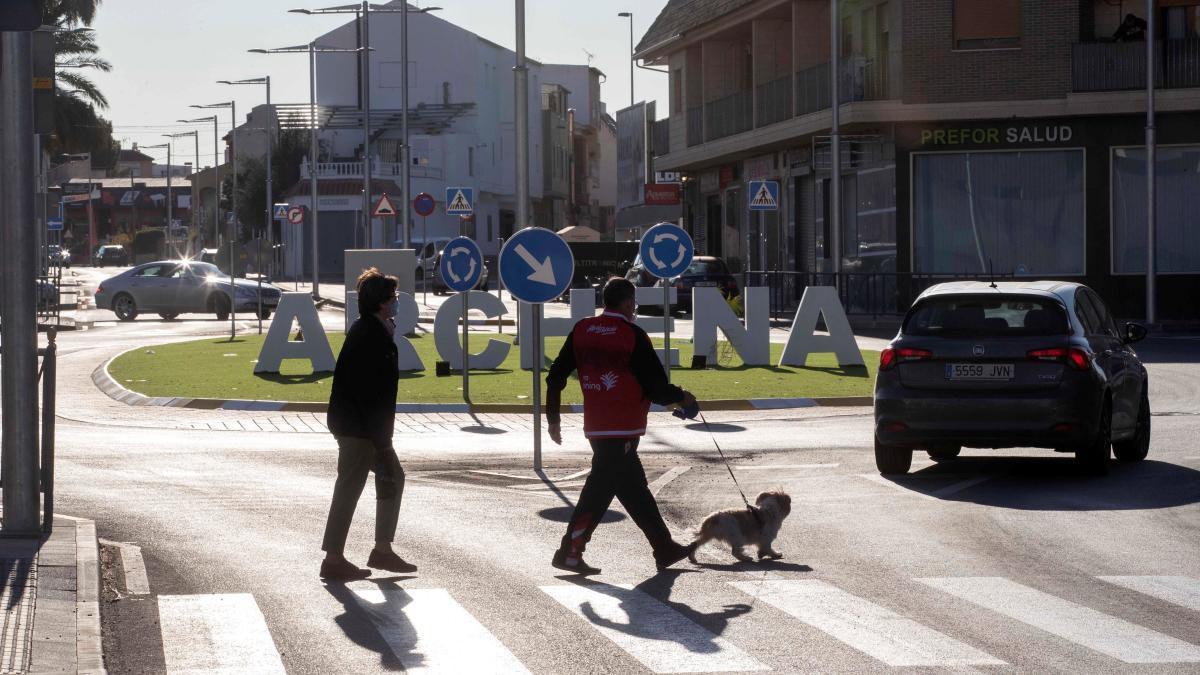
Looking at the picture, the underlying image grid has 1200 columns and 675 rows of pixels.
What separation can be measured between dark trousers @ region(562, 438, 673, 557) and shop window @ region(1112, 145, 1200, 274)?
30.5m

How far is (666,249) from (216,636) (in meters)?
13.7

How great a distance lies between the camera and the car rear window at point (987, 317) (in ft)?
44.1

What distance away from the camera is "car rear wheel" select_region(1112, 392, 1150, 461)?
574 inches

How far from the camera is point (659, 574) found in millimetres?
9633

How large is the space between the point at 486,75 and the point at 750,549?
300 ft

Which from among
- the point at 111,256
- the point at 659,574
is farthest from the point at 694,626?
the point at 111,256

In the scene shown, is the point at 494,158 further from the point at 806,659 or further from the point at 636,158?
the point at 806,659

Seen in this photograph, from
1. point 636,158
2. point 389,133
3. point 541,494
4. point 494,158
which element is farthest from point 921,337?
point 494,158

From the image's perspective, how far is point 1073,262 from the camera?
38.7m

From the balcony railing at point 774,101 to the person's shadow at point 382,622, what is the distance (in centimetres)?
3554

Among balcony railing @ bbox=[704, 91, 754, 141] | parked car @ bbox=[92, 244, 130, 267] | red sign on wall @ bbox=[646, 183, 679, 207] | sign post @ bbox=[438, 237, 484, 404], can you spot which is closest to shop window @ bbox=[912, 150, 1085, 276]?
balcony railing @ bbox=[704, 91, 754, 141]

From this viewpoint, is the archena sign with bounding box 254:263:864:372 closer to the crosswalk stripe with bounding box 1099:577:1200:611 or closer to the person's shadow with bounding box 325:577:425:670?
the person's shadow with bounding box 325:577:425:670

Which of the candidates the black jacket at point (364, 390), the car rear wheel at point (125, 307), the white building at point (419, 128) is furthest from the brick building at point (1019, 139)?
the white building at point (419, 128)

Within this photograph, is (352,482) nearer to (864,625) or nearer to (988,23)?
(864,625)
